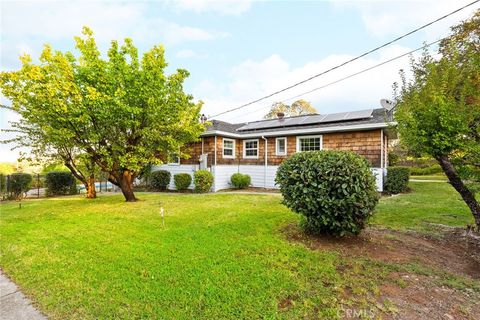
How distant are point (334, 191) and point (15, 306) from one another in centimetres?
455

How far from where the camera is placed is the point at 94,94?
6.73m

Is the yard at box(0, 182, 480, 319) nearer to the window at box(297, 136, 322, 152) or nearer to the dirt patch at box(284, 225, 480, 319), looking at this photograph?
the dirt patch at box(284, 225, 480, 319)

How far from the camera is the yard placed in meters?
2.39

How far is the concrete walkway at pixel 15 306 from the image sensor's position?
232 cm

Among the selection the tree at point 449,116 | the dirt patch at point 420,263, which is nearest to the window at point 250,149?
the dirt patch at point 420,263

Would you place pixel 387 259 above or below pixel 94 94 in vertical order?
below

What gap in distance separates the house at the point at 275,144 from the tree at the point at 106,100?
4.09 meters

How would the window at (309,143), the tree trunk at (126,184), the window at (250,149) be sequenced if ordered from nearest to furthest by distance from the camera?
the tree trunk at (126,184) → the window at (309,143) → the window at (250,149)

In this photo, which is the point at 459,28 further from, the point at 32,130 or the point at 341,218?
the point at 32,130

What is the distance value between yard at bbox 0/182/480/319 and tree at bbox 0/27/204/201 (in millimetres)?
3254

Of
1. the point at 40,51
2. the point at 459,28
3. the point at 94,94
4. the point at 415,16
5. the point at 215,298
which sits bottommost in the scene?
the point at 215,298

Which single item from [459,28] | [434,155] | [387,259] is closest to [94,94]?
[387,259]

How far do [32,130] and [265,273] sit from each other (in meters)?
10.3

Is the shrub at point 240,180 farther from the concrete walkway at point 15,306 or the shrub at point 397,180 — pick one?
the concrete walkway at point 15,306
